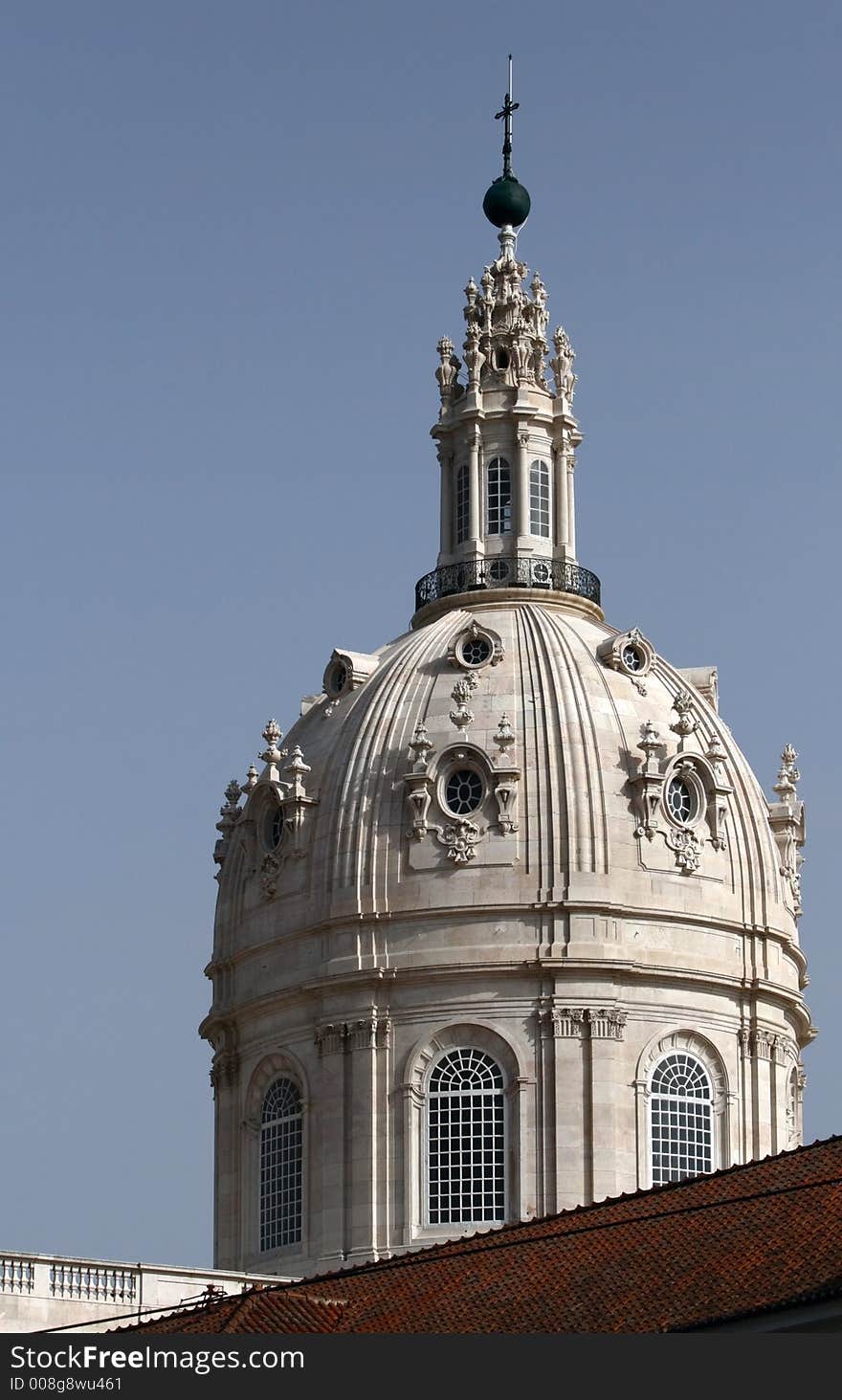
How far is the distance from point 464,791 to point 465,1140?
7.44 metres

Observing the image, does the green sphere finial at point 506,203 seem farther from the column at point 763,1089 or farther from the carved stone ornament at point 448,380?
the column at point 763,1089

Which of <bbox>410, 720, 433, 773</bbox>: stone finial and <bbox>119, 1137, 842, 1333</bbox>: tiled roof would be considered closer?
<bbox>119, 1137, 842, 1333</bbox>: tiled roof

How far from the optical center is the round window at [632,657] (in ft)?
290

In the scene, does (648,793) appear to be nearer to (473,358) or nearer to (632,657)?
(632,657)

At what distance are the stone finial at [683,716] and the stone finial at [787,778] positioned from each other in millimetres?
3600

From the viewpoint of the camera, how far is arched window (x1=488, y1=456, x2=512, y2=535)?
92625 millimetres

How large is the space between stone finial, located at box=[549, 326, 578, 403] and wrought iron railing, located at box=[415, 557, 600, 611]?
14.1 feet

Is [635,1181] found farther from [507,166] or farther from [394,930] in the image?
[507,166]

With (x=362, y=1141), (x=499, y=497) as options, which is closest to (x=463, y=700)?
(x=499, y=497)

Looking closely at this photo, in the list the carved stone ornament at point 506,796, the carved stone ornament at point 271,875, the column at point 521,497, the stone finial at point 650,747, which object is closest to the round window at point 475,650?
the carved stone ornament at point 506,796

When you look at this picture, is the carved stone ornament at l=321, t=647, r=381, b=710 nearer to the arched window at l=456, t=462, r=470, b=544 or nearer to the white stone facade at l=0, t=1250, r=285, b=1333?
the arched window at l=456, t=462, r=470, b=544

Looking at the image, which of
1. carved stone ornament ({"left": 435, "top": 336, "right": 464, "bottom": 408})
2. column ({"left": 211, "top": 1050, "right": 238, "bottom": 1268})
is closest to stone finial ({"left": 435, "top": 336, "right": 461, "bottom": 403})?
carved stone ornament ({"left": 435, "top": 336, "right": 464, "bottom": 408})

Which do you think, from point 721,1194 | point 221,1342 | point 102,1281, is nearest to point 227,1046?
point 102,1281

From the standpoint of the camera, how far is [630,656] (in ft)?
291
